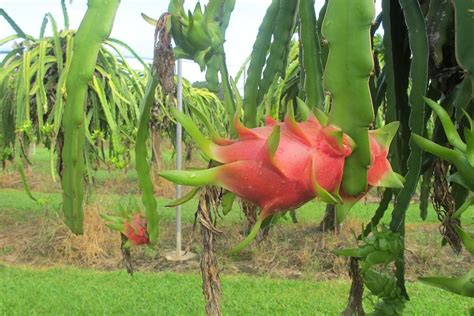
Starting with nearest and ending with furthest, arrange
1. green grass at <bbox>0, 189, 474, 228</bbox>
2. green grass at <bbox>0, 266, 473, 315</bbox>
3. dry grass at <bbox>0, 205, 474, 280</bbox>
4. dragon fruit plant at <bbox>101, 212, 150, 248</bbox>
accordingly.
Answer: dragon fruit plant at <bbox>101, 212, 150, 248</bbox>, green grass at <bbox>0, 266, 473, 315</bbox>, dry grass at <bbox>0, 205, 474, 280</bbox>, green grass at <bbox>0, 189, 474, 228</bbox>

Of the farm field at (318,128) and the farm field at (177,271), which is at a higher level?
the farm field at (318,128)

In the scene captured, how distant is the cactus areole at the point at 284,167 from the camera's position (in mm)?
353

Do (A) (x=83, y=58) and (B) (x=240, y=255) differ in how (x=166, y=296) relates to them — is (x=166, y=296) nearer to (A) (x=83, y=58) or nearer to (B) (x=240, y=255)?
(B) (x=240, y=255)

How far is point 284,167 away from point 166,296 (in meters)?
2.48

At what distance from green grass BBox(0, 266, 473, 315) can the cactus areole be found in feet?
6.90

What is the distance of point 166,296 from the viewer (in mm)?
2738

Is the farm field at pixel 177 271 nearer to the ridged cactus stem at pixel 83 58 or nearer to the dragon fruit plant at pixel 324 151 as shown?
the ridged cactus stem at pixel 83 58

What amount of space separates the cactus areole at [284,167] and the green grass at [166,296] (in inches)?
82.8

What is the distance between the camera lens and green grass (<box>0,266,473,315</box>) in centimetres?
258

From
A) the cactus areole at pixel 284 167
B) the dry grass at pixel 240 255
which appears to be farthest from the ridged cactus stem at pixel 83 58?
the dry grass at pixel 240 255

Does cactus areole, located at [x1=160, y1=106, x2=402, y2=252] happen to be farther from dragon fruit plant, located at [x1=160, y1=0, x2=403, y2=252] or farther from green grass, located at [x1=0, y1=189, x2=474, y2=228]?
green grass, located at [x1=0, y1=189, x2=474, y2=228]

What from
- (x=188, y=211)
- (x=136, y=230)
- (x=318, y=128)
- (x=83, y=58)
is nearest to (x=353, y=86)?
(x=318, y=128)

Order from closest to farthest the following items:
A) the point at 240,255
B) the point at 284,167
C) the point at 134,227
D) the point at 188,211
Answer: the point at 284,167 < the point at 134,227 < the point at 240,255 < the point at 188,211

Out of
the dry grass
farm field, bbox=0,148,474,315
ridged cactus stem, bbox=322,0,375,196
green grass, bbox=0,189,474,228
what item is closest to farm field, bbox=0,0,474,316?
ridged cactus stem, bbox=322,0,375,196
